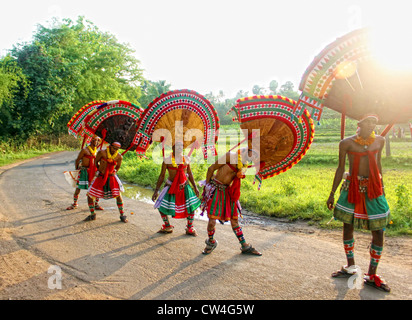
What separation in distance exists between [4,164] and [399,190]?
1770cm

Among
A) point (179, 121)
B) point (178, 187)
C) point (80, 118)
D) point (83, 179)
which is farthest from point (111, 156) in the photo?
point (179, 121)

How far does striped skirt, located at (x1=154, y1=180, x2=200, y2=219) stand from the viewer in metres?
6.00

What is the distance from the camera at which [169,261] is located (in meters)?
4.90

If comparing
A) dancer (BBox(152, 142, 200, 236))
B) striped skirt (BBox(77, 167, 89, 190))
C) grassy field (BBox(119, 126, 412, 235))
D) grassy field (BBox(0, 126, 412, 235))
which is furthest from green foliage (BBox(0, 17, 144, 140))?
dancer (BBox(152, 142, 200, 236))

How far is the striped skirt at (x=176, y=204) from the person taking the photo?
600 cm

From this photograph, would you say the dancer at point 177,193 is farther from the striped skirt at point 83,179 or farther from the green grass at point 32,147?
the green grass at point 32,147

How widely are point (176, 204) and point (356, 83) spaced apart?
3546 mm

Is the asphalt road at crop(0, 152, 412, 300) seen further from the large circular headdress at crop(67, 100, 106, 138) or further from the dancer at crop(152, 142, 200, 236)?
the large circular headdress at crop(67, 100, 106, 138)

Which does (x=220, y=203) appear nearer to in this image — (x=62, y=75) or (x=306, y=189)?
(x=306, y=189)

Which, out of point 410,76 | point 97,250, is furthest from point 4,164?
point 410,76

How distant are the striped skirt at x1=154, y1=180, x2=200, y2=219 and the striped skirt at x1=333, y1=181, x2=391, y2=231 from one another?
266 centimetres

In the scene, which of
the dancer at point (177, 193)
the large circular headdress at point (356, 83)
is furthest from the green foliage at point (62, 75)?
the large circular headdress at point (356, 83)

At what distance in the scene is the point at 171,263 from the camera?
483 centimetres

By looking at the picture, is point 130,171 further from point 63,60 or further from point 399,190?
→ point 63,60
